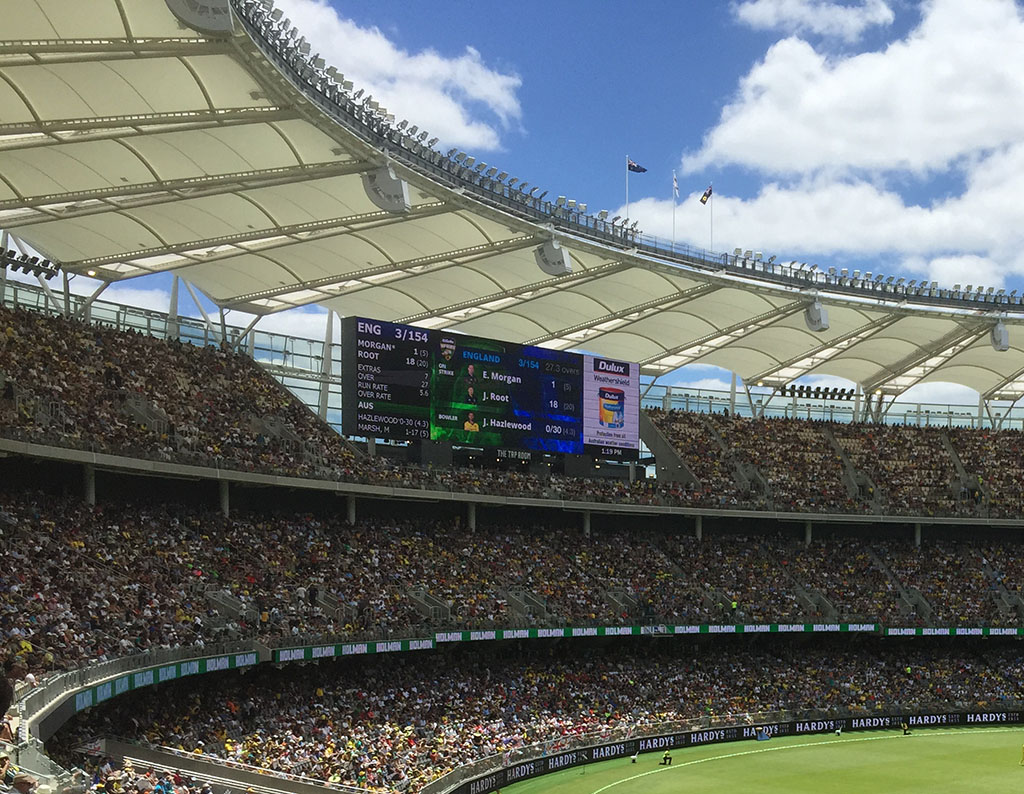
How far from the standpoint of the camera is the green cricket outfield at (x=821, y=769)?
135 feet

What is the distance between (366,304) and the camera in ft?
175

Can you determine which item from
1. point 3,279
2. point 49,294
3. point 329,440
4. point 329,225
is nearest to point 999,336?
point 329,440

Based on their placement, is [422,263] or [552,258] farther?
[422,263]

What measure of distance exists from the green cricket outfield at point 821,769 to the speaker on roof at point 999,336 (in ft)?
62.3

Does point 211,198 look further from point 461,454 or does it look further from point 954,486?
point 954,486

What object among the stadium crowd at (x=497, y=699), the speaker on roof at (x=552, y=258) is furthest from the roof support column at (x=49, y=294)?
the speaker on roof at (x=552, y=258)

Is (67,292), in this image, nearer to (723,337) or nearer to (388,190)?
(388,190)

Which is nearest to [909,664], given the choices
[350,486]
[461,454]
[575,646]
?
[575,646]

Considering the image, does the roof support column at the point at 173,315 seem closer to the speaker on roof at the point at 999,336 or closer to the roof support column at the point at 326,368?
the roof support column at the point at 326,368

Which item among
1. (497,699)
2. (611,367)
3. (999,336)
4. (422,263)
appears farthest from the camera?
(999,336)

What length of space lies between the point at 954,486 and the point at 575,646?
91.1 feet

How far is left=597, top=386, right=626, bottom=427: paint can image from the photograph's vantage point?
184 ft

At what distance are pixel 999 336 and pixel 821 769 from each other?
84.3 feet

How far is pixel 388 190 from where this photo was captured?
121 feet
